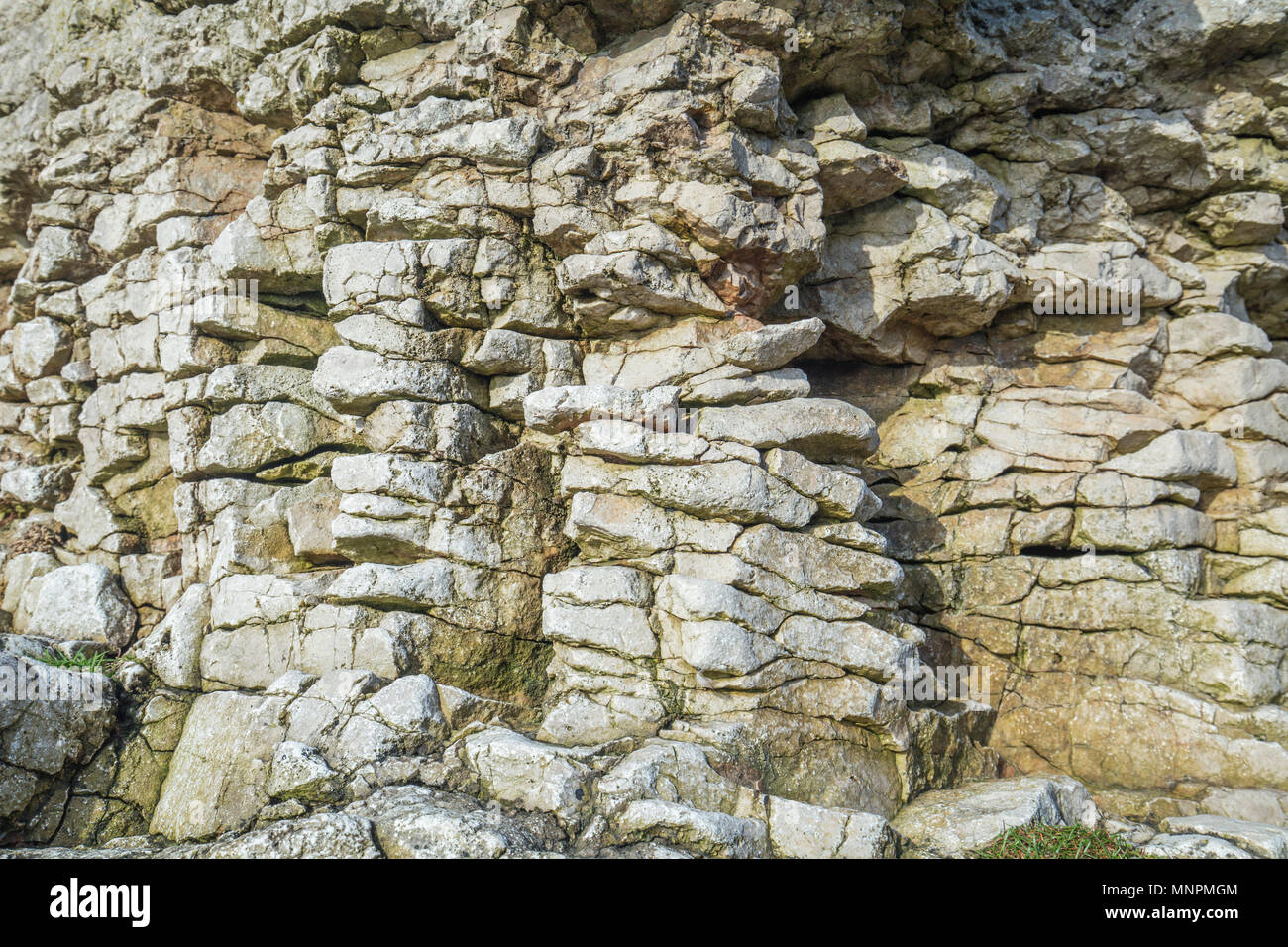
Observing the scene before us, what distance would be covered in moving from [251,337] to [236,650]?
4726 millimetres

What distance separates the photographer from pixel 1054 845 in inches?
366

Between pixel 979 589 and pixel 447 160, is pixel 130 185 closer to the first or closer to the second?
pixel 447 160

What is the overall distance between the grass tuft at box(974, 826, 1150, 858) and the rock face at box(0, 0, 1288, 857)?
7.4 inches

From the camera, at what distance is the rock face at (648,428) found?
32.9ft

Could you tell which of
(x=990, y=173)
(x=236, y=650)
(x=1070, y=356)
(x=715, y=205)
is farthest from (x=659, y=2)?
(x=236, y=650)

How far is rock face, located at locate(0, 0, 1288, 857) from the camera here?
10.0 m

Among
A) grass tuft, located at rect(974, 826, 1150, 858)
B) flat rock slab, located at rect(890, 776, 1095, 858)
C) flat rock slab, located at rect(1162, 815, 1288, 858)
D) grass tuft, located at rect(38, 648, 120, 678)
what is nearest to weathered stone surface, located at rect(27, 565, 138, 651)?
grass tuft, located at rect(38, 648, 120, 678)

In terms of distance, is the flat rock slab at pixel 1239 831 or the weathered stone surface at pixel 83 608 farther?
the weathered stone surface at pixel 83 608

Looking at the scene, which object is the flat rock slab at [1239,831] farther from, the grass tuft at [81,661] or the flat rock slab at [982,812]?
the grass tuft at [81,661]

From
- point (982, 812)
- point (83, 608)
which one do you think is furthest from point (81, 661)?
point (982, 812)

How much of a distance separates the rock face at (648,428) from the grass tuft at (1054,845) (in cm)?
19

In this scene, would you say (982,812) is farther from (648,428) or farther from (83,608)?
(83,608)

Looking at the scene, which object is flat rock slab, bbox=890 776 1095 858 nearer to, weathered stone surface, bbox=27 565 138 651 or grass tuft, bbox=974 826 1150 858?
grass tuft, bbox=974 826 1150 858

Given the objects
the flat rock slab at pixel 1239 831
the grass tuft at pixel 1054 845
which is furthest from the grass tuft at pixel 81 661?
the flat rock slab at pixel 1239 831
